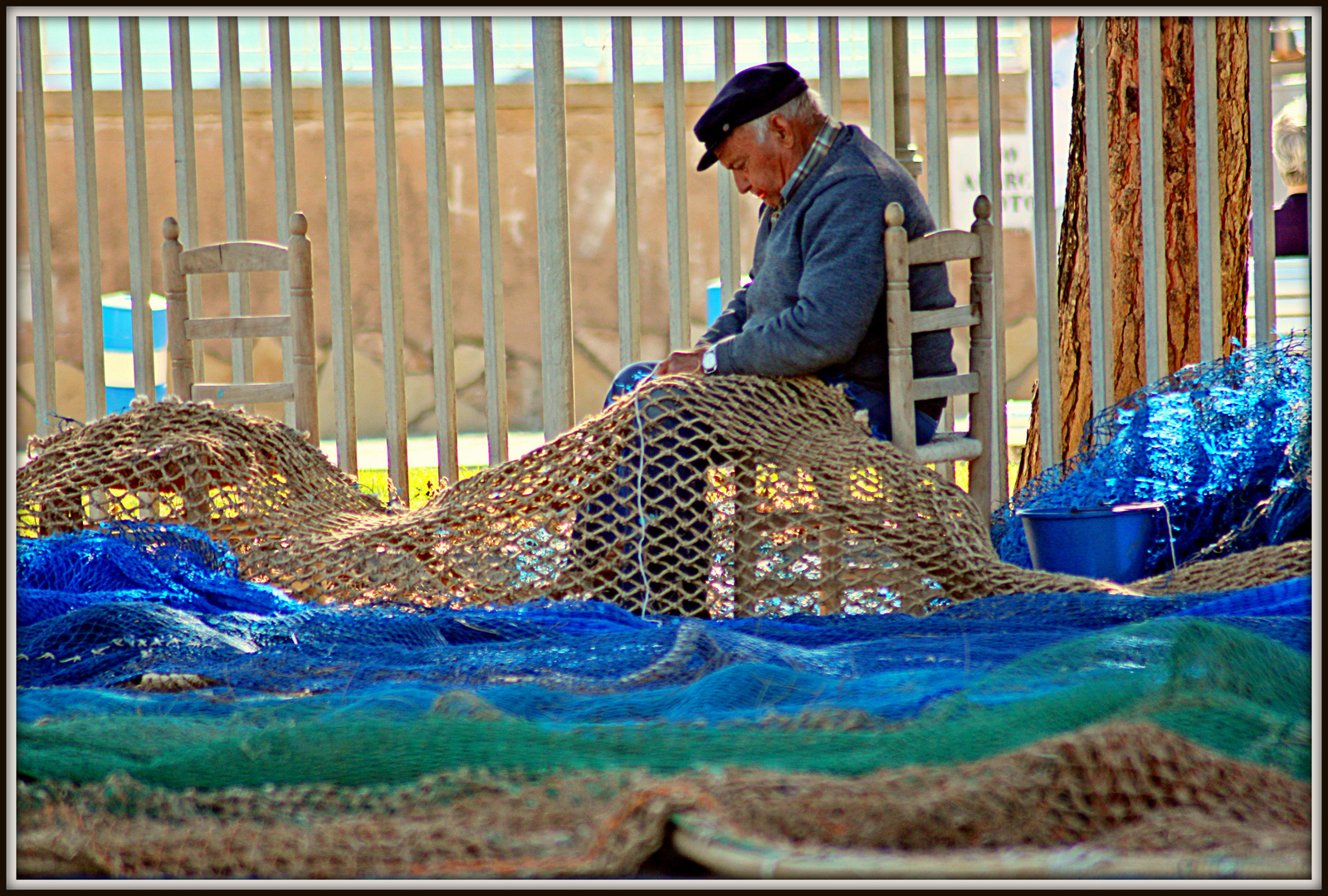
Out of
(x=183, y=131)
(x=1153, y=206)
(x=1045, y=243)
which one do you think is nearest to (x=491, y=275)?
(x=183, y=131)

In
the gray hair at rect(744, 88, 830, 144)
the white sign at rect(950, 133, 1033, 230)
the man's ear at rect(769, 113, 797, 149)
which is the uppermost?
the white sign at rect(950, 133, 1033, 230)

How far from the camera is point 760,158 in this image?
10.4 ft

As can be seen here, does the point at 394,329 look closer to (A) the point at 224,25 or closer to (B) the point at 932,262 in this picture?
(A) the point at 224,25

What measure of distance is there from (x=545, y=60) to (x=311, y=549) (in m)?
1.96

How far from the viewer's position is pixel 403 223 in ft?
30.0

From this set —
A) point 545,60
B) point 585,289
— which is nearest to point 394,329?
point 545,60

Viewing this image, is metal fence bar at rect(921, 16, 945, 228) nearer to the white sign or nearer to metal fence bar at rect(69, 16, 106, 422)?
metal fence bar at rect(69, 16, 106, 422)

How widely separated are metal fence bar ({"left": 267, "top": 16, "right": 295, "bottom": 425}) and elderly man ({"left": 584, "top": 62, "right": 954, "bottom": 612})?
4.93ft

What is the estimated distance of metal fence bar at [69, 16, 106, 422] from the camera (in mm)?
4227

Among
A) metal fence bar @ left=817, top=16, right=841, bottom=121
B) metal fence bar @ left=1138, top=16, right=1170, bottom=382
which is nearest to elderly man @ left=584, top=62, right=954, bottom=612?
metal fence bar @ left=817, top=16, right=841, bottom=121

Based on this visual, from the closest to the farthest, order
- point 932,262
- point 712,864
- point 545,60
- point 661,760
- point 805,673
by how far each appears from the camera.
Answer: point 712,864
point 661,760
point 805,673
point 932,262
point 545,60

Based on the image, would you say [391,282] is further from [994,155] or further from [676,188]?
[994,155]

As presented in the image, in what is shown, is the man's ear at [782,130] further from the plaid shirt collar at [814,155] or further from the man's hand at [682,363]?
the man's hand at [682,363]

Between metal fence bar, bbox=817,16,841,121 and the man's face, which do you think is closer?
the man's face
